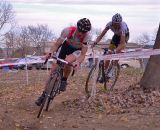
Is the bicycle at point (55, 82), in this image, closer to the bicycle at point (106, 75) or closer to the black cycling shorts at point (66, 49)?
the black cycling shorts at point (66, 49)

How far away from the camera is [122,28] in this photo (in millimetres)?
10125

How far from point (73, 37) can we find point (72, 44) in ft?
0.71

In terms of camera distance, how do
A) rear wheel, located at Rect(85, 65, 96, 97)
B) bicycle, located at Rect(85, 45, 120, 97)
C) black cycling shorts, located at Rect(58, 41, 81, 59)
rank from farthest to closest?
bicycle, located at Rect(85, 45, 120, 97) → rear wheel, located at Rect(85, 65, 96, 97) → black cycling shorts, located at Rect(58, 41, 81, 59)

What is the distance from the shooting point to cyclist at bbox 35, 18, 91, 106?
830 cm

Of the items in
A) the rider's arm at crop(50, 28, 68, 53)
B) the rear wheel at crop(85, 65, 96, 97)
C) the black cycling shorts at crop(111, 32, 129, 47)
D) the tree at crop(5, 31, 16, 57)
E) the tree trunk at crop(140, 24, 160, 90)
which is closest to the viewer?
the rider's arm at crop(50, 28, 68, 53)

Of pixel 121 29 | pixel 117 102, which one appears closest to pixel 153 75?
pixel 117 102

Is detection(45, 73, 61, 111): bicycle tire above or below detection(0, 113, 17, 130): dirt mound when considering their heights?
above

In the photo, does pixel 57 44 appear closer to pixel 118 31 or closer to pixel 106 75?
pixel 118 31

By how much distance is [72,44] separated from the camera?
8.80 meters

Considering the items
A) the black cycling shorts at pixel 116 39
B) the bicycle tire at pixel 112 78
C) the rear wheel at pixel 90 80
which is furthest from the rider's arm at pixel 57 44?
the bicycle tire at pixel 112 78

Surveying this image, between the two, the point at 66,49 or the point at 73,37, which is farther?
the point at 66,49

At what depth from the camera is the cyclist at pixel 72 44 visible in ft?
27.2

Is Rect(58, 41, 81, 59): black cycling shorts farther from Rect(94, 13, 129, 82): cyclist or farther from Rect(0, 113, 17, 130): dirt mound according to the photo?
Rect(0, 113, 17, 130): dirt mound

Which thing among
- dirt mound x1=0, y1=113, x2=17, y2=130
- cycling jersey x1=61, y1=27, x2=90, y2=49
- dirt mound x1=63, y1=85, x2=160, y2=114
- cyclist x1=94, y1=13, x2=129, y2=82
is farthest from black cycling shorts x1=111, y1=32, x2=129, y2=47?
dirt mound x1=0, y1=113, x2=17, y2=130
